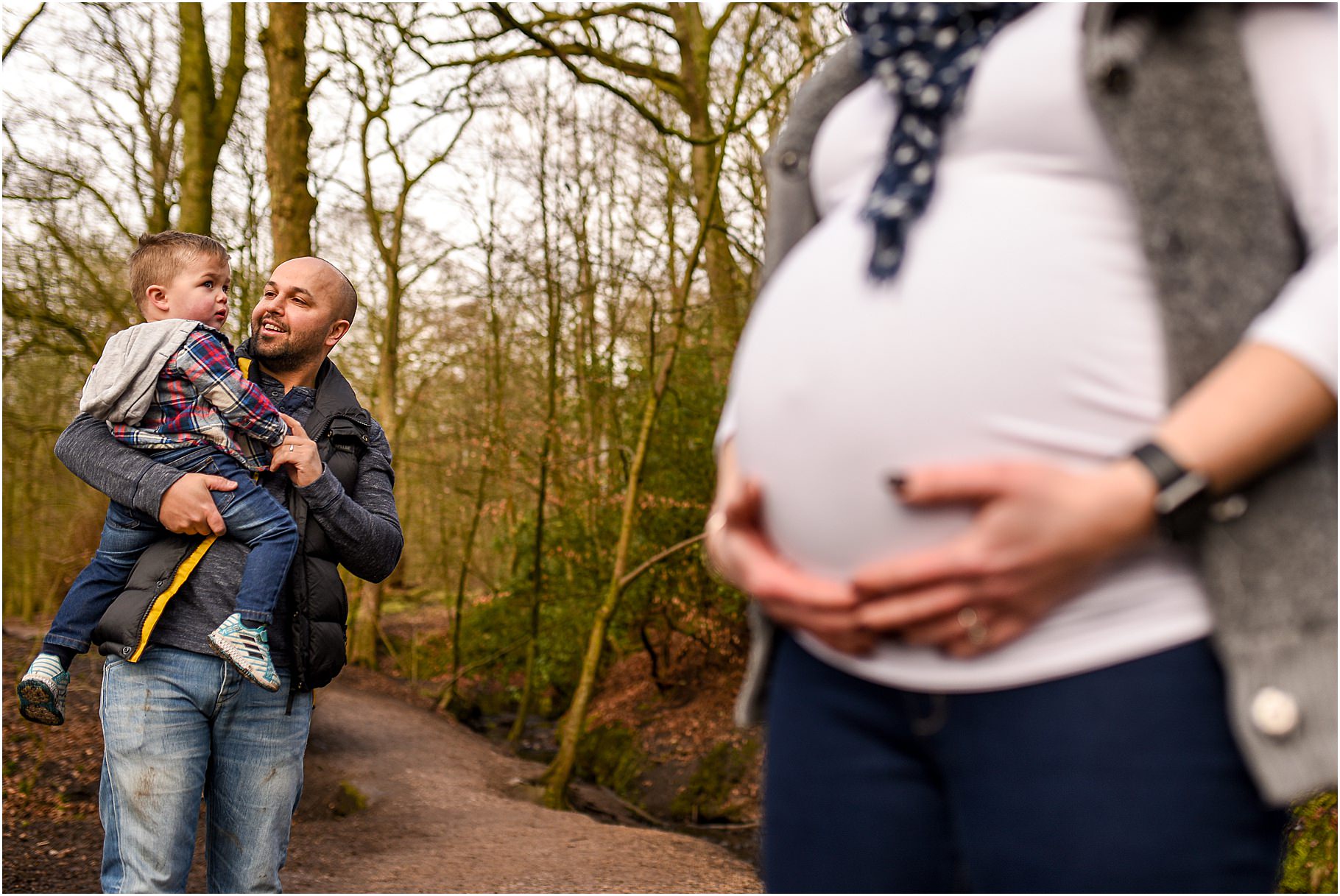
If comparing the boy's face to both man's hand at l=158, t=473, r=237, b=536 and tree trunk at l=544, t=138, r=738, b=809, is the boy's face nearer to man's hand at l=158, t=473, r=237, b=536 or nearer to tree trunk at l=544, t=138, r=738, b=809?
man's hand at l=158, t=473, r=237, b=536

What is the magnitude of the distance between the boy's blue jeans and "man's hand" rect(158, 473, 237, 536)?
0.05 metres

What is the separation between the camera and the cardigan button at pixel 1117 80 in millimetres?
868

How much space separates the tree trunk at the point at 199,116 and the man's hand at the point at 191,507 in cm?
637

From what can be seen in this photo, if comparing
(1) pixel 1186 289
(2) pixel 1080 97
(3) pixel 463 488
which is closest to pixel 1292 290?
(1) pixel 1186 289

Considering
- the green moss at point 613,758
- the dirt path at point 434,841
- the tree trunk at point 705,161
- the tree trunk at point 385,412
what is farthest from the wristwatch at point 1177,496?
the tree trunk at point 385,412

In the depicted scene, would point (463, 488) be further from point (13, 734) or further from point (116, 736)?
point (116, 736)

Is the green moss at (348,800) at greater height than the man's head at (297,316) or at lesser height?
lesser

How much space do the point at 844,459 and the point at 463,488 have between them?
41.2ft

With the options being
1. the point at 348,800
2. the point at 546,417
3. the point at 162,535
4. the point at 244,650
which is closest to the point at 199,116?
the point at 546,417

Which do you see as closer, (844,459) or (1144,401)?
(1144,401)

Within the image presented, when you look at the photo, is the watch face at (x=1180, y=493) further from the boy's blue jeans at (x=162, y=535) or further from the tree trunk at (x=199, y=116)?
the tree trunk at (x=199, y=116)

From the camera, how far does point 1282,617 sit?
79 centimetres

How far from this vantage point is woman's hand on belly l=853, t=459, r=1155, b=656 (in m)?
0.80

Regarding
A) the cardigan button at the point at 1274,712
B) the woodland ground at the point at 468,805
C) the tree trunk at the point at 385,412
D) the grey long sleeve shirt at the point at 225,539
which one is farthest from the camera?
the tree trunk at the point at 385,412
